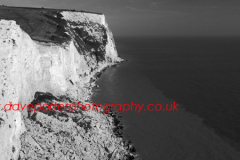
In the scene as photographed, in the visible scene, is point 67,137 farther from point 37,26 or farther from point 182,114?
point 37,26

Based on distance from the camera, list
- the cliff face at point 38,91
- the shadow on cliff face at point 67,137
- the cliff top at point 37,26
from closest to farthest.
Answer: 1. the cliff face at point 38,91
2. the shadow on cliff face at point 67,137
3. the cliff top at point 37,26

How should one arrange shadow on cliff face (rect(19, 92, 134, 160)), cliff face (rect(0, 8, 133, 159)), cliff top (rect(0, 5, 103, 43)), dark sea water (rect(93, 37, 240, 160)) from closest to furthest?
cliff face (rect(0, 8, 133, 159)) < shadow on cliff face (rect(19, 92, 134, 160)) < dark sea water (rect(93, 37, 240, 160)) < cliff top (rect(0, 5, 103, 43))

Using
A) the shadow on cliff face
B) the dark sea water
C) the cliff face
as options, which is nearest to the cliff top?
the cliff face

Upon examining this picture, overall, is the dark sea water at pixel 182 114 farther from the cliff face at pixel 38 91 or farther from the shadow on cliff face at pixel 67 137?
the cliff face at pixel 38 91

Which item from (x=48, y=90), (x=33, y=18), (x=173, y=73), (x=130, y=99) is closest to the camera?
(x=48, y=90)

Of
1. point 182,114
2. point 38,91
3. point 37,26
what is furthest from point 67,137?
point 37,26

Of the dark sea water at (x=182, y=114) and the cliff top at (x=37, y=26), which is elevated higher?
the cliff top at (x=37, y=26)

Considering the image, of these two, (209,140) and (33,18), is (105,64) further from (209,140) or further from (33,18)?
(209,140)

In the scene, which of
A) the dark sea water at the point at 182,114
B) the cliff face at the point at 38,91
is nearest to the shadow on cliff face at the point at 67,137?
the cliff face at the point at 38,91

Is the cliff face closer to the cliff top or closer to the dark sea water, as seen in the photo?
the cliff top

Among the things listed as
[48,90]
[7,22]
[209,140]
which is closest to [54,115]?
[48,90]

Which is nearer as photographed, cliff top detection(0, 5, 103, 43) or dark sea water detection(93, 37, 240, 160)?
dark sea water detection(93, 37, 240, 160)
